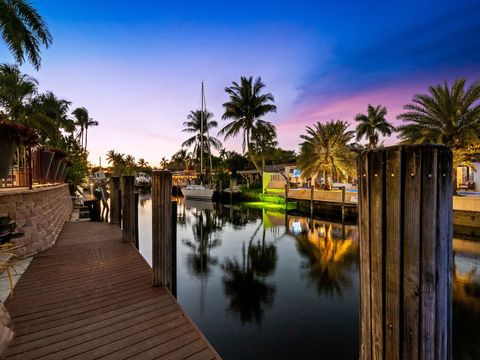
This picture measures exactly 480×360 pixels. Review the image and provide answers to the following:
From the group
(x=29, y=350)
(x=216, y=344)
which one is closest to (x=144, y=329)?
(x=29, y=350)

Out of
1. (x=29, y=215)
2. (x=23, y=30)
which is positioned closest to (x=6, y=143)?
(x=29, y=215)

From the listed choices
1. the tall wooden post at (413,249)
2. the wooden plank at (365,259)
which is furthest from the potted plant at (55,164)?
the tall wooden post at (413,249)

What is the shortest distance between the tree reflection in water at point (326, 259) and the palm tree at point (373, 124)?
94.3 ft

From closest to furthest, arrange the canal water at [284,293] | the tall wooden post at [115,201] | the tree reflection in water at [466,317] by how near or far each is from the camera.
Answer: the tree reflection in water at [466,317] → the canal water at [284,293] → the tall wooden post at [115,201]

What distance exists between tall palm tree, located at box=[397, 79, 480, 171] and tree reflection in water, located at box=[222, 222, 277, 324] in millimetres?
13780

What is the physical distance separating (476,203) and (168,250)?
17735 millimetres

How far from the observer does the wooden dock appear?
3.07 m

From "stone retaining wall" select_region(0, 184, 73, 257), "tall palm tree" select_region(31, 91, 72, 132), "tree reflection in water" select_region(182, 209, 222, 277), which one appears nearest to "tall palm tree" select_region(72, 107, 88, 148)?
"tall palm tree" select_region(31, 91, 72, 132)

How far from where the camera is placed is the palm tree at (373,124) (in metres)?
39.3

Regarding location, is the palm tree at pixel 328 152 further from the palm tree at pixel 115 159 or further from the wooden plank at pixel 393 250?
the palm tree at pixel 115 159

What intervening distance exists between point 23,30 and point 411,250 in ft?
51.2

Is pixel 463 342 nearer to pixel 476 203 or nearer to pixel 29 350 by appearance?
pixel 29 350

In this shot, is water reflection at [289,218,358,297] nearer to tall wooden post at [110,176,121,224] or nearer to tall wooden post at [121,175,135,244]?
tall wooden post at [121,175,135,244]

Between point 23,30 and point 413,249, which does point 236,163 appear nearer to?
point 23,30
